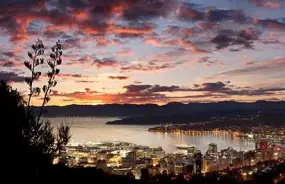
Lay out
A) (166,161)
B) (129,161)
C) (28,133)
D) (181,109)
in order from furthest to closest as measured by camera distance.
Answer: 1. (181,109)
2. (129,161)
3. (166,161)
4. (28,133)

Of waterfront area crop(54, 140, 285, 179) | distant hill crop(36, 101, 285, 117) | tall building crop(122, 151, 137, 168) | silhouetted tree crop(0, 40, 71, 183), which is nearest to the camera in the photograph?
silhouetted tree crop(0, 40, 71, 183)

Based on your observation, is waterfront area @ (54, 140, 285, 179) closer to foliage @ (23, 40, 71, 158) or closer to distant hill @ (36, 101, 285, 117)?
foliage @ (23, 40, 71, 158)

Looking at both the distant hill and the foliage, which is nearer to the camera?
the foliage

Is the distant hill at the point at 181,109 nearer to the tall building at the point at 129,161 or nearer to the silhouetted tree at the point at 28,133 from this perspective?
the tall building at the point at 129,161

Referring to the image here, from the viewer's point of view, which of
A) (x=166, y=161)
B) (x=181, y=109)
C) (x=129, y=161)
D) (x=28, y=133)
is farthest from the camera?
(x=181, y=109)

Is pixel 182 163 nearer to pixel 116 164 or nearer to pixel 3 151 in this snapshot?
pixel 116 164

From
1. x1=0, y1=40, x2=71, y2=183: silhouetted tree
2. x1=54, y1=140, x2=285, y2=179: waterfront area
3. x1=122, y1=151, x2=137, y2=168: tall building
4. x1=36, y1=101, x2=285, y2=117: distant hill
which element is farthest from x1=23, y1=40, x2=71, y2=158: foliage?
x1=36, y1=101, x2=285, y2=117: distant hill

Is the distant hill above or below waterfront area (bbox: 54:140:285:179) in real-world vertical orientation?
above

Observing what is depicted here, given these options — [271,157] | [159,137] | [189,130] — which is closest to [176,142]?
[159,137]

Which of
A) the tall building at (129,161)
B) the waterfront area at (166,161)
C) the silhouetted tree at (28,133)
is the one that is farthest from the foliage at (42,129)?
the tall building at (129,161)

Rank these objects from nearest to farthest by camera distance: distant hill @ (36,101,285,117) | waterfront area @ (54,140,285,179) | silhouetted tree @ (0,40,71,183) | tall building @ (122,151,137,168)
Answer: silhouetted tree @ (0,40,71,183) < waterfront area @ (54,140,285,179) < tall building @ (122,151,137,168) < distant hill @ (36,101,285,117)

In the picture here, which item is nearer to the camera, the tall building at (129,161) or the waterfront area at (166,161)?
the waterfront area at (166,161)

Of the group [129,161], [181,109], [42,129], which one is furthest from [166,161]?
[181,109]

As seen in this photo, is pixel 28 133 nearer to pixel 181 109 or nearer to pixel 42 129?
pixel 42 129
